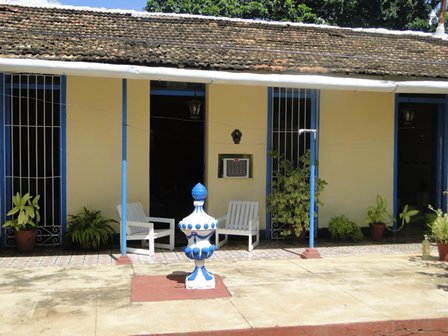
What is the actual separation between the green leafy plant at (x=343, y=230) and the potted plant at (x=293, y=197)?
0.59 meters

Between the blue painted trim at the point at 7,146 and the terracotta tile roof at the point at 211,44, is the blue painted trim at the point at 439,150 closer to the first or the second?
the terracotta tile roof at the point at 211,44

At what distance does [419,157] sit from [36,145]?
8.82 metres

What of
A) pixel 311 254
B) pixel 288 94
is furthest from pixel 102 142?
pixel 311 254

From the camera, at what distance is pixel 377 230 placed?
9367mm

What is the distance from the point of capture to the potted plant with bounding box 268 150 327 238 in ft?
28.5

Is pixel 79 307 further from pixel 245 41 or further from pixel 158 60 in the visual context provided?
pixel 245 41

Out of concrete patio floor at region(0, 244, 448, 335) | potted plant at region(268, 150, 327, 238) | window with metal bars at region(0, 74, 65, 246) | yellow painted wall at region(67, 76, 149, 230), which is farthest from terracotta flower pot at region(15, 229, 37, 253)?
potted plant at region(268, 150, 327, 238)

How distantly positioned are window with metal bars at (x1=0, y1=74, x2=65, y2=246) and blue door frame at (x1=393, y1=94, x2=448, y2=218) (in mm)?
6236

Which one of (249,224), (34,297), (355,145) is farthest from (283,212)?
(34,297)

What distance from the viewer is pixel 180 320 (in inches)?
196

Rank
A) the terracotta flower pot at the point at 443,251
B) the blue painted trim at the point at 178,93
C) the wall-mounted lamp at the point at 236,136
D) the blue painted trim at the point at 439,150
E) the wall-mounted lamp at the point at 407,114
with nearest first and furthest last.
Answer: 1. the terracotta flower pot at the point at 443,251
2. the blue painted trim at the point at 178,93
3. the wall-mounted lamp at the point at 236,136
4. the wall-mounted lamp at the point at 407,114
5. the blue painted trim at the point at 439,150

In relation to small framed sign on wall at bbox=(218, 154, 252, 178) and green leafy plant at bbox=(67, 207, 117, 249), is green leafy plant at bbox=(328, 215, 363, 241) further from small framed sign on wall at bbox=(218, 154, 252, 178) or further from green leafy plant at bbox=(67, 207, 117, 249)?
green leafy plant at bbox=(67, 207, 117, 249)

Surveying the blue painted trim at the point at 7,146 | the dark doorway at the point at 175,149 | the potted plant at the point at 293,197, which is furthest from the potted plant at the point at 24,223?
the potted plant at the point at 293,197

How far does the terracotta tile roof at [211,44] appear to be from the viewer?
24.7 ft
